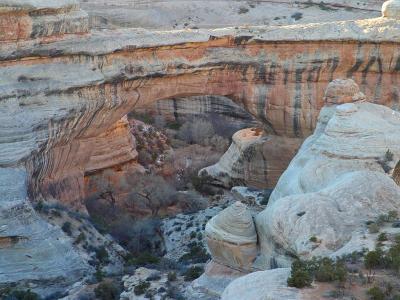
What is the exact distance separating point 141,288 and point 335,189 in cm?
442

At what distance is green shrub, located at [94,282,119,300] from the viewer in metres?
17.5

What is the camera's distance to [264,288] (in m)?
11.8

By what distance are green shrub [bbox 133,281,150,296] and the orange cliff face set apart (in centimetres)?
506

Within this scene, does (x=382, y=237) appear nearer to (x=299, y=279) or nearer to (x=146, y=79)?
(x=299, y=279)

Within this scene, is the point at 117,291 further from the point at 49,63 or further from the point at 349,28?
the point at 349,28

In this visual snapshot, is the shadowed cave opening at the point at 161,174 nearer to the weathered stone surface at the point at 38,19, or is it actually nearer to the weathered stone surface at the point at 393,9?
the weathered stone surface at the point at 38,19

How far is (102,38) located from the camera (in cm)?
2369

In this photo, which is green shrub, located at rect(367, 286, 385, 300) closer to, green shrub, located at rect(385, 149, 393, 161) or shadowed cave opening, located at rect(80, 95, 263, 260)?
green shrub, located at rect(385, 149, 393, 161)

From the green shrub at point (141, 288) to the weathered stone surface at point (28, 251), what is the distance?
1935 millimetres

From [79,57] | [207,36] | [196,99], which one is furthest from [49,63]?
[196,99]

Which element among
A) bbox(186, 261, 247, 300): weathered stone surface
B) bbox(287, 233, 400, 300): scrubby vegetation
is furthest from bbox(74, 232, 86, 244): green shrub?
bbox(287, 233, 400, 300): scrubby vegetation

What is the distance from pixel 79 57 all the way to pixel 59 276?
662cm

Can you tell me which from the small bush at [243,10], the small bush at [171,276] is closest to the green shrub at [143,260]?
the small bush at [171,276]

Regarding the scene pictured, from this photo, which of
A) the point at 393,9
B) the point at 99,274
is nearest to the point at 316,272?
the point at 99,274
